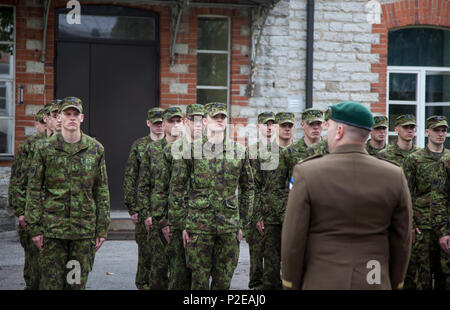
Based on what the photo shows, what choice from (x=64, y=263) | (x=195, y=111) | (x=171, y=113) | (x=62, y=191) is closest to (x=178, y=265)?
(x=64, y=263)

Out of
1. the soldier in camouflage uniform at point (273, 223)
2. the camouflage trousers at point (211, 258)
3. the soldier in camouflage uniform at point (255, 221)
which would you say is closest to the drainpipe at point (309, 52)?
the soldier in camouflage uniform at point (255, 221)

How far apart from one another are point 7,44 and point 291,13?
5.31 meters

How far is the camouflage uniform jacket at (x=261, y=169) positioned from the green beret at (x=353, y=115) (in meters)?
3.69

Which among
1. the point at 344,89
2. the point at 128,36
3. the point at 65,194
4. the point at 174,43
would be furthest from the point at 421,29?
the point at 65,194

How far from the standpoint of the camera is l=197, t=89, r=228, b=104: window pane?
11.8 m

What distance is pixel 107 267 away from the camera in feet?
29.3

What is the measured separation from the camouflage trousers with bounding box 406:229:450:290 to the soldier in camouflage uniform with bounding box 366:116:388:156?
1.58m

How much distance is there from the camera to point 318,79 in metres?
12.2

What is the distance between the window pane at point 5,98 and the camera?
11047mm

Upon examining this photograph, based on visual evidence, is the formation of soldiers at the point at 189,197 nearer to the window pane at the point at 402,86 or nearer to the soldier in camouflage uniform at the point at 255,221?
the soldier in camouflage uniform at the point at 255,221

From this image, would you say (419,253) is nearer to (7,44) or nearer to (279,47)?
(279,47)

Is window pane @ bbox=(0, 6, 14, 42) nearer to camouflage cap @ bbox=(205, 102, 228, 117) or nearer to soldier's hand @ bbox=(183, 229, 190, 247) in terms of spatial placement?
camouflage cap @ bbox=(205, 102, 228, 117)
